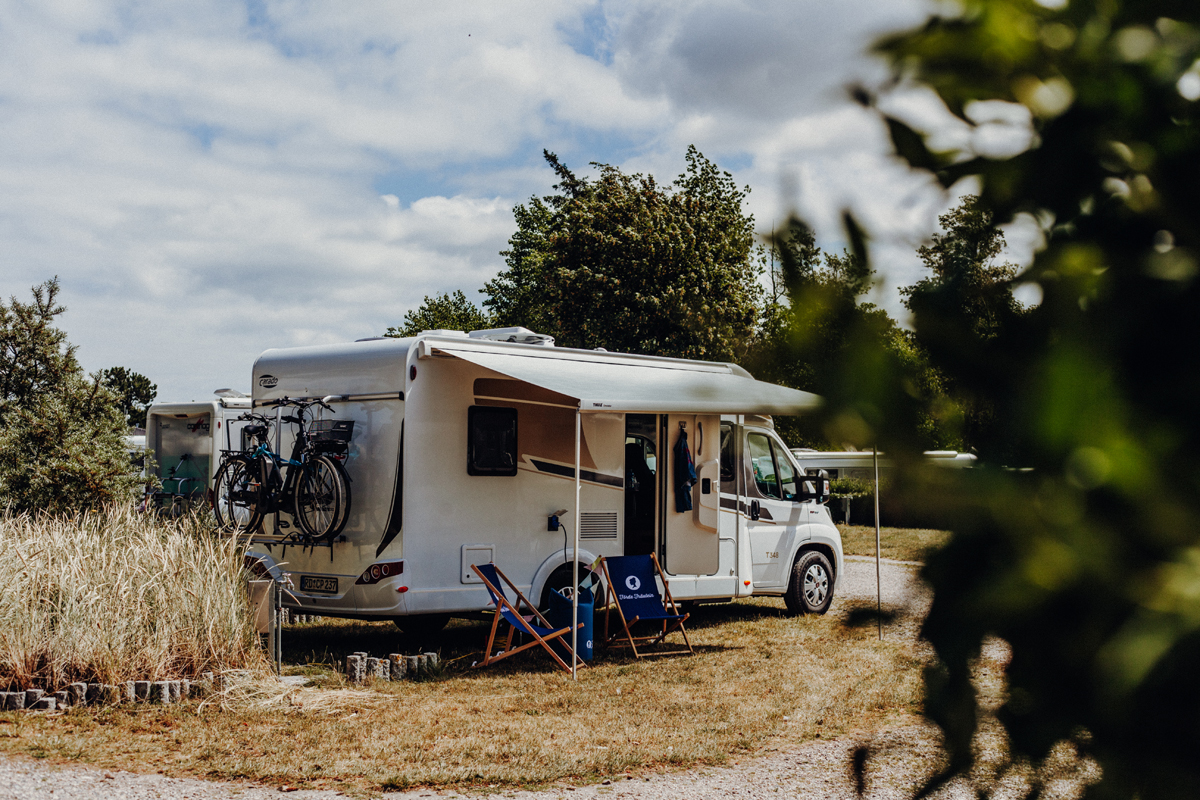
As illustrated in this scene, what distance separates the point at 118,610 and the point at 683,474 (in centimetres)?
545

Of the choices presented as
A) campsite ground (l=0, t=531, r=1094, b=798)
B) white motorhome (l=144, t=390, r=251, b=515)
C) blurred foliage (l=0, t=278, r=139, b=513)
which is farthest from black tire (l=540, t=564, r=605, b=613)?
white motorhome (l=144, t=390, r=251, b=515)

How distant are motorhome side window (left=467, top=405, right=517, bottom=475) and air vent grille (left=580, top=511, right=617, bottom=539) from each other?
0.97m

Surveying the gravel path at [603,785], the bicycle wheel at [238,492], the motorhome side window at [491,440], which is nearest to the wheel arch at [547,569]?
the motorhome side window at [491,440]

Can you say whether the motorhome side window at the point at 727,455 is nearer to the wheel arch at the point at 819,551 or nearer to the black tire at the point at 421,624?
the wheel arch at the point at 819,551

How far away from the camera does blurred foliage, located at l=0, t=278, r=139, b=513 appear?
36.7ft

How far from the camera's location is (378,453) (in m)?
8.86

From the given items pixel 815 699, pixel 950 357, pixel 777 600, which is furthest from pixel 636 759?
pixel 777 600

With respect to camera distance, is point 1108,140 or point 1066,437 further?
point 1108,140

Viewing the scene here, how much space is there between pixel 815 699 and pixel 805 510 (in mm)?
4238

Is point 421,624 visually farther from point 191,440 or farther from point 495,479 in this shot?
point 191,440

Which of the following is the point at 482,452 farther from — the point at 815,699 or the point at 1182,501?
the point at 1182,501

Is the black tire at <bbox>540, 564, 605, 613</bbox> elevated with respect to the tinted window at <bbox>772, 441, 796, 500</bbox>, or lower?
lower

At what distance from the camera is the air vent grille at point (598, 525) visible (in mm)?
9883

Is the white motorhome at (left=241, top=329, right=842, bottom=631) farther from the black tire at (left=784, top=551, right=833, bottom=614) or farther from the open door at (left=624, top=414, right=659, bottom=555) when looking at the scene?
the black tire at (left=784, top=551, right=833, bottom=614)
